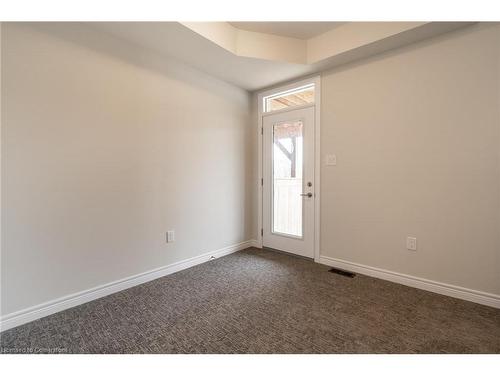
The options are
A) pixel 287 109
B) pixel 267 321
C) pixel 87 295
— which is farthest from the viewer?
pixel 287 109

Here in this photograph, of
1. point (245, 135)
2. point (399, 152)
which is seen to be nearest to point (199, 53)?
point (245, 135)

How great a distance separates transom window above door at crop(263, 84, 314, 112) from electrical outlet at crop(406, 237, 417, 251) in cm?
197

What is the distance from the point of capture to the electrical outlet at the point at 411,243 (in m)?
2.41

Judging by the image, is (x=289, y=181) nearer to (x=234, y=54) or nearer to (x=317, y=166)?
(x=317, y=166)

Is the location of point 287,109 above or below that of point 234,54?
below

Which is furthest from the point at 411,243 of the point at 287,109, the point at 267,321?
the point at 287,109

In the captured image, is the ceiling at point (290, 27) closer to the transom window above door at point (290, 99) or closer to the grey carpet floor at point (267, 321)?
the transom window above door at point (290, 99)

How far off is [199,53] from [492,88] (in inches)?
106

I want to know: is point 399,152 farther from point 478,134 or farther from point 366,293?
point 366,293

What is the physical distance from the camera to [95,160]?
2.13m

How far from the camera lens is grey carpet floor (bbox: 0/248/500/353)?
5.04 ft

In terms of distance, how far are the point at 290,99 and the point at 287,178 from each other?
113cm

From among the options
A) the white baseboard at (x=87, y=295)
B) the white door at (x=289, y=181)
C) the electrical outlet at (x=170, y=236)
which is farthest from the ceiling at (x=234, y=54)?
the white baseboard at (x=87, y=295)

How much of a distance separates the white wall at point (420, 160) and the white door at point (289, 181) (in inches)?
8.2
